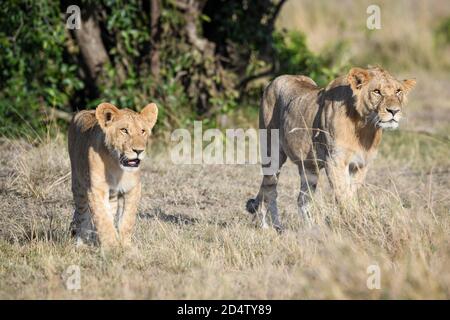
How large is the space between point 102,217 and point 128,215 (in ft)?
0.58

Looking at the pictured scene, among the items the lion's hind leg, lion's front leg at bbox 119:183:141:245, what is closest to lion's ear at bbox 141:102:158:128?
lion's front leg at bbox 119:183:141:245

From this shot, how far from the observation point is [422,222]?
558 cm

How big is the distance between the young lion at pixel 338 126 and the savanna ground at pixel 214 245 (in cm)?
18

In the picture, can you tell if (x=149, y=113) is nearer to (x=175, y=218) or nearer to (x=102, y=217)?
(x=102, y=217)

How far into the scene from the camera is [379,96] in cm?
621

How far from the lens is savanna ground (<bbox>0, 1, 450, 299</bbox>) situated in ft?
16.0

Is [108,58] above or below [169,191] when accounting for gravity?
above

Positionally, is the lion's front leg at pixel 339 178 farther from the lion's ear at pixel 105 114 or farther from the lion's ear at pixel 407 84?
the lion's ear at pixel 105 114

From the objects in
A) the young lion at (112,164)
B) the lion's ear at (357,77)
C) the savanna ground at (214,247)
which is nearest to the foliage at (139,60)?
the savanna ground at (214,247)

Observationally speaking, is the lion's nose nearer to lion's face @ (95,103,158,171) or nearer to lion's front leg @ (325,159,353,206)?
lion's front leg @ (325,159,353,206)

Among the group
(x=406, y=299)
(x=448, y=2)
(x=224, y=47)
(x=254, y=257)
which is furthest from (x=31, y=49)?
(x=448, y=2)

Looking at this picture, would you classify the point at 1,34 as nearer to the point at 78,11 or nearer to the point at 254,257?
the point at 78,11

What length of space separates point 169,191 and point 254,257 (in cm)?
231

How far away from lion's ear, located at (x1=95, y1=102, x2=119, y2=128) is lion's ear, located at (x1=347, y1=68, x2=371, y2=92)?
169 cm
